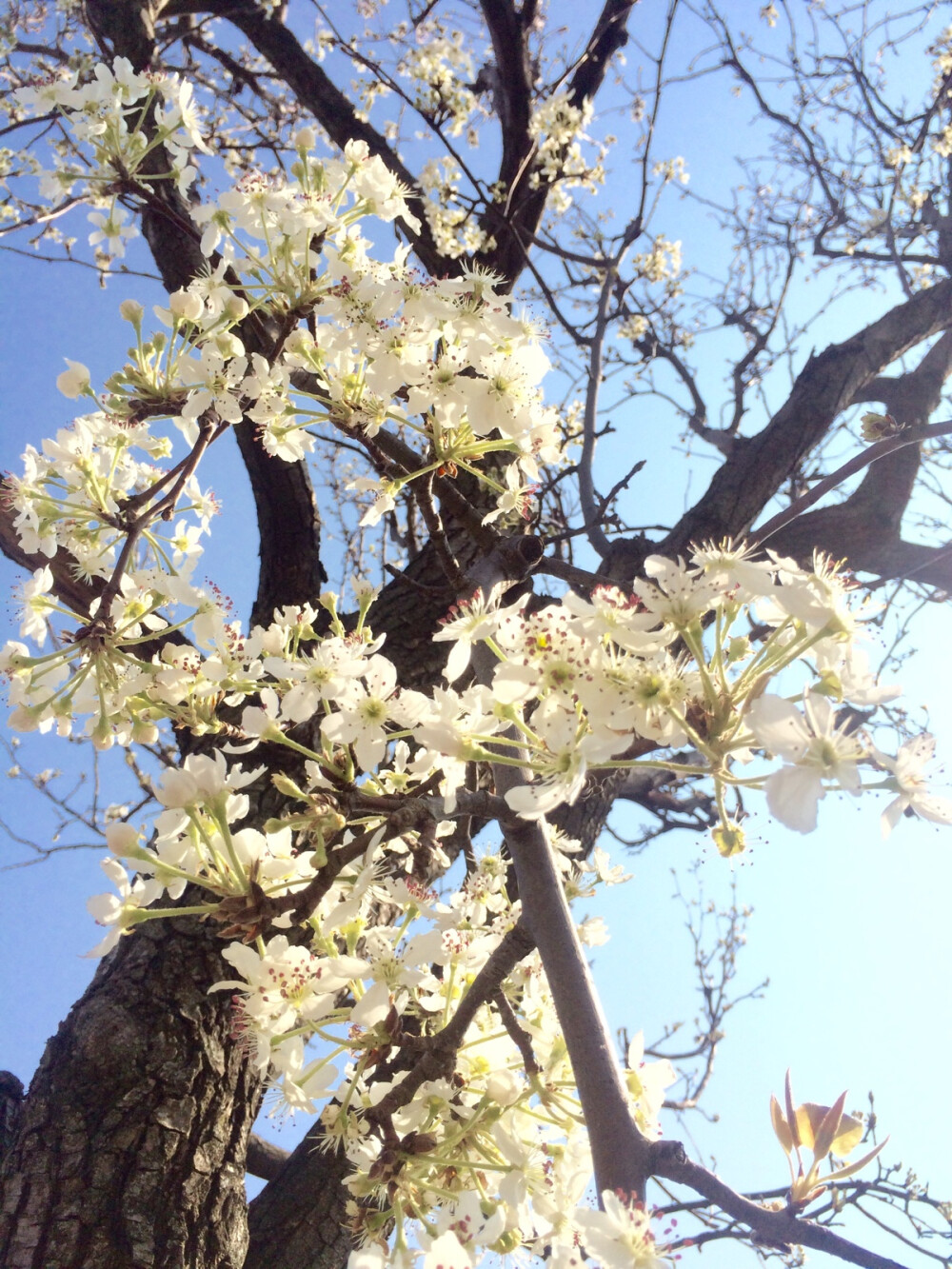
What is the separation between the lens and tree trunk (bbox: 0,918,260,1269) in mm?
1624

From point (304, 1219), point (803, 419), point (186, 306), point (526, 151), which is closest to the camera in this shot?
point (186, 306)

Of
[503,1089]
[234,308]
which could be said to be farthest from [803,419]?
[503,1089]

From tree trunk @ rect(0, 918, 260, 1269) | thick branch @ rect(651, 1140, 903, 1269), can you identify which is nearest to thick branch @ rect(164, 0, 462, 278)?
tree trunk @ rect(0, 918, 260, 1269)

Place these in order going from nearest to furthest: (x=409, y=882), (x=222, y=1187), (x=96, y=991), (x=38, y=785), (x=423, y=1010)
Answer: (x=409, y=882), (x=423, y=1010), (x=222, y=1187), (x=96, y=991), (x=38, y=785)

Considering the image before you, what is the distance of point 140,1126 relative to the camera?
5.82 ft

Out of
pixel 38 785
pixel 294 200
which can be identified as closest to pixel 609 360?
pixel 294 200

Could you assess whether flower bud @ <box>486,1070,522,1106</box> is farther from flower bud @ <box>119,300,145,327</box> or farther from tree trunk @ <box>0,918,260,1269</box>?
flower bud @ <box>119,300,145,327</box>

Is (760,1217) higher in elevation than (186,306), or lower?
lower

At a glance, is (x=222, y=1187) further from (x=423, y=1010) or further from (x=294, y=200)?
(x=294, y=200)

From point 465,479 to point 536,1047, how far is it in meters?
2.30

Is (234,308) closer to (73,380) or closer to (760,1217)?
(73,380)

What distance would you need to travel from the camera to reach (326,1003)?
1.14m

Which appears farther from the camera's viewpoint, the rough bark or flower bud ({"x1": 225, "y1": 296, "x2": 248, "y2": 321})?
the rough bark

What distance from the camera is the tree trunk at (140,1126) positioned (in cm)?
162
